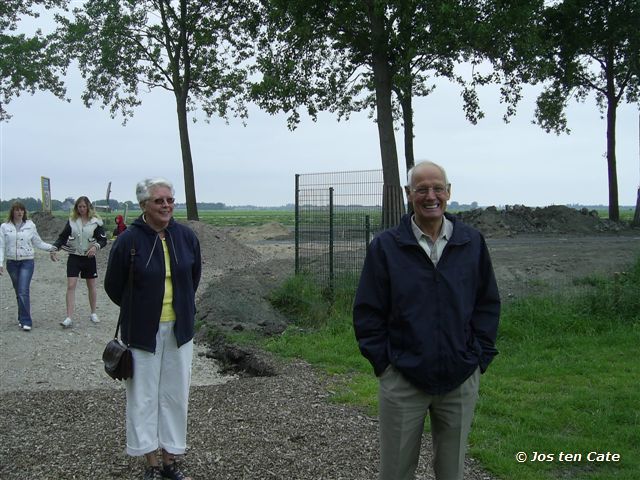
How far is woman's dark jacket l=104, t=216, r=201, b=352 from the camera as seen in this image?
4227 mm

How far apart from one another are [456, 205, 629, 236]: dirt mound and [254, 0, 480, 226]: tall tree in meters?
6.20

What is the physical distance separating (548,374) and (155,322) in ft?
15.9

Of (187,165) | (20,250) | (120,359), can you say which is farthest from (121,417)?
(187,165)

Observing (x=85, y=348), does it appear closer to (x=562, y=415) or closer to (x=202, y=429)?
(x=202, y=429)

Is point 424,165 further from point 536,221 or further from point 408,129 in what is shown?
point 536,221

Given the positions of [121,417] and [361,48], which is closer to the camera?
[121,417]

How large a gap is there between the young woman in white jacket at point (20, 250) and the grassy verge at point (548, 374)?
3717mm

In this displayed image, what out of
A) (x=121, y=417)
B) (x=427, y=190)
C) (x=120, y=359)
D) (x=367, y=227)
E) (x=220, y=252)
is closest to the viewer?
(x=427, y=190)

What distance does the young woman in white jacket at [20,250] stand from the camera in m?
9.66

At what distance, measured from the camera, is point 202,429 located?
215 inches

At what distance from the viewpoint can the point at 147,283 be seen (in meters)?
4.27

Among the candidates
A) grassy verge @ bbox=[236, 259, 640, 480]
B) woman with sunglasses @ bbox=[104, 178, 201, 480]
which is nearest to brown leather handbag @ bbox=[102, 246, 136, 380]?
woman with sunglasses @ bbox=[104, 178, 201, 480]

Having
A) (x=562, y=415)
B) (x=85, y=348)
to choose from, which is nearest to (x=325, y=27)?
(x=85, y=348)

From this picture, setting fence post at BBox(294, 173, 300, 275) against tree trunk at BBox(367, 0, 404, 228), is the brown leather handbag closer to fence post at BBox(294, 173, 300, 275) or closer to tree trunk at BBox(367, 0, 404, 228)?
fence post at BBox(294, 173, 300, 275)
